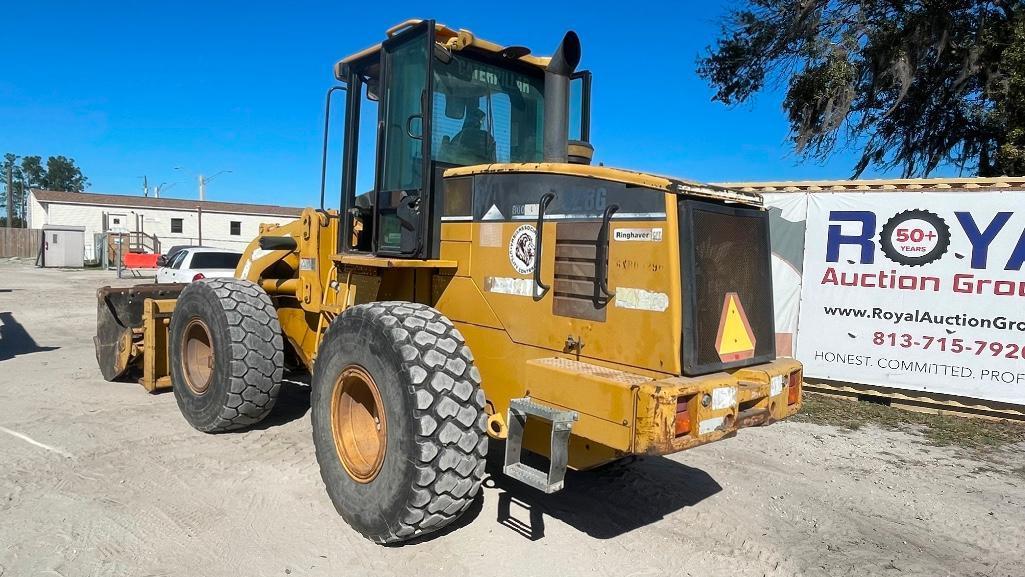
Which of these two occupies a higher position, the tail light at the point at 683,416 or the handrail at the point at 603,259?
the handrail at the point at 603,259

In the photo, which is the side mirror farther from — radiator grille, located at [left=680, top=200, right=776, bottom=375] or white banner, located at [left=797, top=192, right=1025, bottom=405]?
white banner, located at [left=797, top=192, right=1025, bottom=405]

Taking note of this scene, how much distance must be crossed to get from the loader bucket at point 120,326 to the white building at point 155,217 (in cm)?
3311

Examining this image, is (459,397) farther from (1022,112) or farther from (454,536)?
(1022,112)

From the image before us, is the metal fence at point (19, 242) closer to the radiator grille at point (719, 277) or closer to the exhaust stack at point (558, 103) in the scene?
the exhaust stack at point (558, 103)

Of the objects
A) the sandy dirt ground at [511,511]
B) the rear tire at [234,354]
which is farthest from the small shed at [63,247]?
the rear tire at [234,354]

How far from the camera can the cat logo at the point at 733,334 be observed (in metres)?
3.59

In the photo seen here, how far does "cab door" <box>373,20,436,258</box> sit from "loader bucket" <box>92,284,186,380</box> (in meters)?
3.69

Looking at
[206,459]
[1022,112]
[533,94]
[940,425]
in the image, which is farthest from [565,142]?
[1022,112]

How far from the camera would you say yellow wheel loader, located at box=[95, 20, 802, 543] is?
334 cm

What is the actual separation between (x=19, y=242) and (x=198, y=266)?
35852 mm

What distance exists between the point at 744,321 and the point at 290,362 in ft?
14.4

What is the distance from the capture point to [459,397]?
137 inches

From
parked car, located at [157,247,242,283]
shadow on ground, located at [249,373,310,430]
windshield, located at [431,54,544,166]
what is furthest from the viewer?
parked car, located at [157,247,242,283]

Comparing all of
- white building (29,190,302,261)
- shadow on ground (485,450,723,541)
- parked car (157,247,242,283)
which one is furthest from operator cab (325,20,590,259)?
white building (29,190,302,261)
